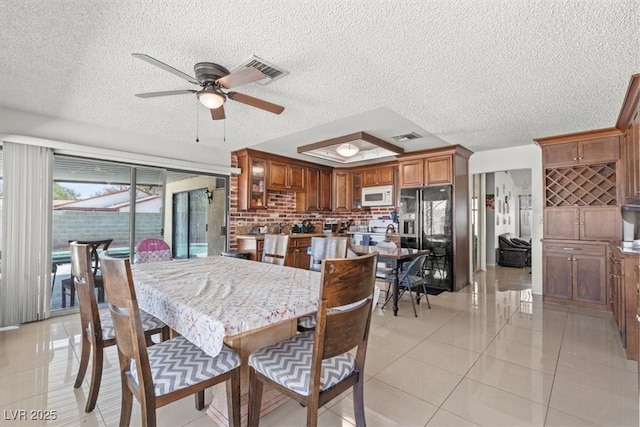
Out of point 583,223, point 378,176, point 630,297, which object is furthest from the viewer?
point 378,176

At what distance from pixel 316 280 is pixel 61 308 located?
356 cm

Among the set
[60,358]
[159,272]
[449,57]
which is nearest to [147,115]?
[159,272]

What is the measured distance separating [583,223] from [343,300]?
14.0 ft

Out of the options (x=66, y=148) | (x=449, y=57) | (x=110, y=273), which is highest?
(x=449, y=57)

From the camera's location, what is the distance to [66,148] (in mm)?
3492

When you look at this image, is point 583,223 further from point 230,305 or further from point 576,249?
point 230,305

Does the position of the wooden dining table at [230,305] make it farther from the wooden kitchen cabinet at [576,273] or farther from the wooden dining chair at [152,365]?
the wooden kitchen cabinet at [576,273]

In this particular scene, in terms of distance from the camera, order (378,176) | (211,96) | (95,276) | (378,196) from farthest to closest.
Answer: (378,176), (378,196), (95,276), (211,96)

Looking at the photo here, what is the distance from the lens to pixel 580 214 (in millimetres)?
3926

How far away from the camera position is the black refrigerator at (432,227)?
4.72m

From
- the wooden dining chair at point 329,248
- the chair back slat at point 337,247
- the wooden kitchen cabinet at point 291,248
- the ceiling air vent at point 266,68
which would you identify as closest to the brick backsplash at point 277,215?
the wooden kitchen cabinet at point 291,248

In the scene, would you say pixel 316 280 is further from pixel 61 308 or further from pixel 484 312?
pixel 61 308

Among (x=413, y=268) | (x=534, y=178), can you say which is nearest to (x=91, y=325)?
(x=413, y=268)

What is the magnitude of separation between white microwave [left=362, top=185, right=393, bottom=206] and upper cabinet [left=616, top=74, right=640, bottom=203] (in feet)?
10.6
